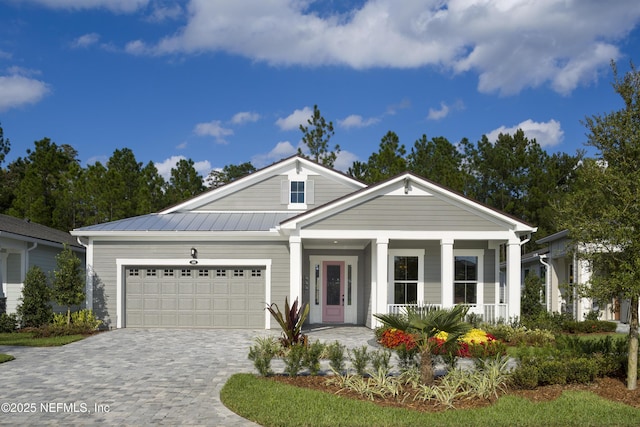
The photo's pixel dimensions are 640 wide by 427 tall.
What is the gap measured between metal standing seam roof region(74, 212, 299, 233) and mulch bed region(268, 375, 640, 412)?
9.43 meters

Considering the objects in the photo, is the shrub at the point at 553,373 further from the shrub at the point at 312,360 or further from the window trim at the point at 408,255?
the window trim at the point at 408,255

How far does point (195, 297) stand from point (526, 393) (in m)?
12.3

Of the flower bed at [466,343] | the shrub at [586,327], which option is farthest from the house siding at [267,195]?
the shrub at [586,327]

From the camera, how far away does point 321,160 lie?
38.9 metres

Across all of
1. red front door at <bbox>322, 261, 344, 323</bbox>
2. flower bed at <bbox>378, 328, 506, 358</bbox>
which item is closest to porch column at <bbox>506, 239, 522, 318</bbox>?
flower bed at <bbox>378, 328, 506, 358</bbox>

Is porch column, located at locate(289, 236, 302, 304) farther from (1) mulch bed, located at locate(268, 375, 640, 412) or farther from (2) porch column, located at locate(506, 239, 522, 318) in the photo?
(1) mulch bed, located at locate(268, 375, 640, 412)

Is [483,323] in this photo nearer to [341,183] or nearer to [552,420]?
[341,183]

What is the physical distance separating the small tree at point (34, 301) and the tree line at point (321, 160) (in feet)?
31.5

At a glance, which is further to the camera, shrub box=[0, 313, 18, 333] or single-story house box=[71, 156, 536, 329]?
shrub box=[0, 313, 18, 333]

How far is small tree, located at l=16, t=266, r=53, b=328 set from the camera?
730 inches

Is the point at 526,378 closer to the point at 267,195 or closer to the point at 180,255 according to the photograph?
the point at 180,255

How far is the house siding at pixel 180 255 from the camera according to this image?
18.9m

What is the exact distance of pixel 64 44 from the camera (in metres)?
19.6

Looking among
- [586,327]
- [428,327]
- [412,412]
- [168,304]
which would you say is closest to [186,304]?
[168,304]
